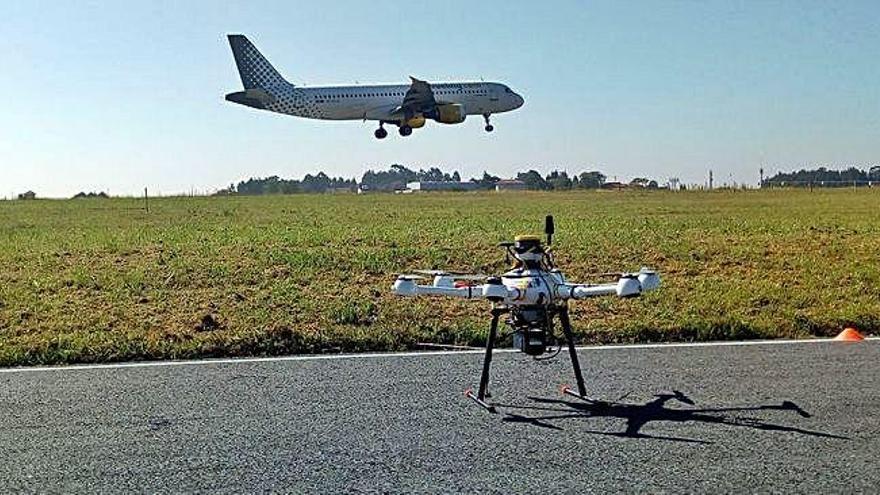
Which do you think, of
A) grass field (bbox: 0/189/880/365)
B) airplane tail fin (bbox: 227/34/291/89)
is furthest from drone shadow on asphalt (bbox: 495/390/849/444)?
airplane tail fin (bbox: 227/34/291/89)

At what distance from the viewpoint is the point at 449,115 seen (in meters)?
27.0

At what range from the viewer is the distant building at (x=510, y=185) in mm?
61634

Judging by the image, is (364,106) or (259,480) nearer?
(259,480)

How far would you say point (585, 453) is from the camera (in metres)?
4.68

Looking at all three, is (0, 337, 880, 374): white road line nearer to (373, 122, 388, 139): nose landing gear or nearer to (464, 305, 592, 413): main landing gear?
(464, 305, 592, 413): main landing gear

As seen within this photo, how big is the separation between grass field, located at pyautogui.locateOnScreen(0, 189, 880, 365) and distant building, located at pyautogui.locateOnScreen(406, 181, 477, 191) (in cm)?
A: 4372

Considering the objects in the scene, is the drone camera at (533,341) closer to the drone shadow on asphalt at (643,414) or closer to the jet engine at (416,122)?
the drone shadow on asphalt at (643,414)

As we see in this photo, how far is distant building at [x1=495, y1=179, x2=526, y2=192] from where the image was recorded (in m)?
61.6

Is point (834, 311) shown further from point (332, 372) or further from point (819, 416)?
point (332, 372)

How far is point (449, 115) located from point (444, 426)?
73.1 feet

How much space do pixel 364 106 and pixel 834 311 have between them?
19.5 meters

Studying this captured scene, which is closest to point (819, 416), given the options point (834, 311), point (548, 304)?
point (548, 304)

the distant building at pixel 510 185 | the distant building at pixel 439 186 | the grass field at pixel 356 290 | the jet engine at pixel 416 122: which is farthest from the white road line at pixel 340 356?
the distant building at pixel 439 186

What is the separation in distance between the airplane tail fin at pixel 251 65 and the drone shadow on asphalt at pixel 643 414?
23038 millimetres
